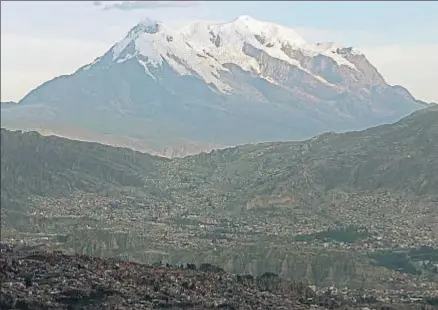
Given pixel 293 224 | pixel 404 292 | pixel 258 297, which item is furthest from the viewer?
pixel 293 224

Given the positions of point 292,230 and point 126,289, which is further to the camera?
point 292,230

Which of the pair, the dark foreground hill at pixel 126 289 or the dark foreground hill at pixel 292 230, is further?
the dark foreground hill at pixel 292 230

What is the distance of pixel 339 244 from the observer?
143750 mm

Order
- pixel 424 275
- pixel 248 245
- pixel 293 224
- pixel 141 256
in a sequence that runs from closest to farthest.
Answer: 1. pixel 424 275
2. pixel 141 256
3. pixel 248 245
4. pixel 293 224

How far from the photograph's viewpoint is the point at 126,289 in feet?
216

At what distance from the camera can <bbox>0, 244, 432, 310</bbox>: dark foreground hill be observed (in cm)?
6178

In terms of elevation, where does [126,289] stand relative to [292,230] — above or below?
below

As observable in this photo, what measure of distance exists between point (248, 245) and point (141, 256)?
58.2ft

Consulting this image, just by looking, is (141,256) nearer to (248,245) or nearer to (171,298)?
(248,245)

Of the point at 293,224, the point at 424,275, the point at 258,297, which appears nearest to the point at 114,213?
the point at 293,224

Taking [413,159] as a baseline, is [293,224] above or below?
below

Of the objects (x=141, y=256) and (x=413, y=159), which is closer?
(x=141, y=256)

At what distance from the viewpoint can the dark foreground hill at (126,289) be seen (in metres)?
61.8

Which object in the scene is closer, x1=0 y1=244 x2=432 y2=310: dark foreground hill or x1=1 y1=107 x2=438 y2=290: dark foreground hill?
x1=0 y1=244 x2=432 y2=310: dark foreground hill
